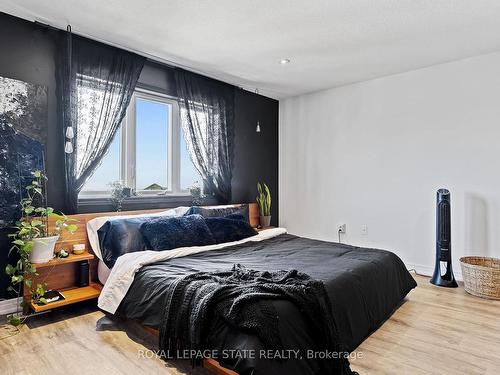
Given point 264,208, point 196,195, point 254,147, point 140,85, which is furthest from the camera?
point 254,147

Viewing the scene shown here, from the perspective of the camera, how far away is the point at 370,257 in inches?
107

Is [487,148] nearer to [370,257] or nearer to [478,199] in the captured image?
[478,199]

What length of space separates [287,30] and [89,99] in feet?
6.44

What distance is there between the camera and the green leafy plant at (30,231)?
8.15ft

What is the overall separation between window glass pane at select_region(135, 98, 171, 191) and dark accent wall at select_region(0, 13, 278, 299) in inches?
8.7

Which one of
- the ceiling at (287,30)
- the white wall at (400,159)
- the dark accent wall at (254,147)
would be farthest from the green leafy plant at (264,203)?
the ceiling at (287,30)

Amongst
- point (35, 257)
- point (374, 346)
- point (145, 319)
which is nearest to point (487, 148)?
point (374, 346)

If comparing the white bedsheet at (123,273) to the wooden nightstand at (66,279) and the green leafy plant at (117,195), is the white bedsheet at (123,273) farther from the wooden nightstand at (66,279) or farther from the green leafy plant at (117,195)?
the green leafy plant at (117,195)

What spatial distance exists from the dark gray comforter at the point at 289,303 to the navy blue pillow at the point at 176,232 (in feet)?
0.74

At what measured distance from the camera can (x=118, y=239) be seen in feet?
9.20

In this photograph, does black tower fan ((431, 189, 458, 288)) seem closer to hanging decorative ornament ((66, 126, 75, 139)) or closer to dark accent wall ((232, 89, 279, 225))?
dark accent wall ((232, 89, 279, 225))

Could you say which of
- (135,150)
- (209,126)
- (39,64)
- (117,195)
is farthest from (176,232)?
(39,64)

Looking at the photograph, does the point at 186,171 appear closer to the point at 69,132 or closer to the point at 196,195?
the point at 196,195

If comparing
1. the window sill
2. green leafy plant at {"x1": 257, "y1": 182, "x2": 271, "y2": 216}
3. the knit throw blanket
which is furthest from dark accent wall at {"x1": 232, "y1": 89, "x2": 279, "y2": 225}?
the knit throw blanket
